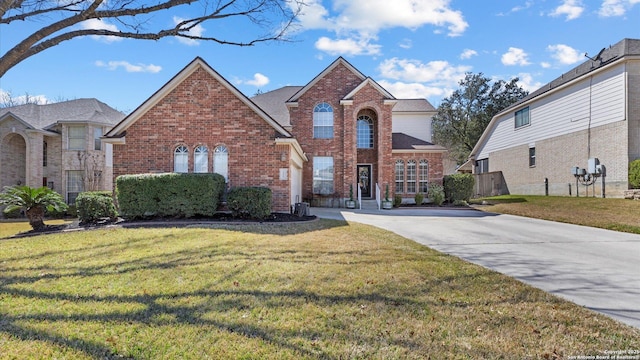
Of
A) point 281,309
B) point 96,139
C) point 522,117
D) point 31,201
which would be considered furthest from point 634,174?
point 96,139

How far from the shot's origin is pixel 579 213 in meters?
13.3

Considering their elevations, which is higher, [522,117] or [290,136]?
Result: [522,117]

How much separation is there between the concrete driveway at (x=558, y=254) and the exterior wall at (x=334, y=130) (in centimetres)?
815

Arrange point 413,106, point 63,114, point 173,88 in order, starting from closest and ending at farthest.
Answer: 1. point 173,88
2. point 63,114
3. point 413,106

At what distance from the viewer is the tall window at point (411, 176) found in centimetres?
2008

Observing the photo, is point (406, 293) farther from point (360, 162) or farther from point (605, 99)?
point (605, 99)

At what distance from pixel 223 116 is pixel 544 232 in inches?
468

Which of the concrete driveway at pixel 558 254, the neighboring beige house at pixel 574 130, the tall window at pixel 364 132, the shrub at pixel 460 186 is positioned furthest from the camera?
the tall window at pixel 364 132

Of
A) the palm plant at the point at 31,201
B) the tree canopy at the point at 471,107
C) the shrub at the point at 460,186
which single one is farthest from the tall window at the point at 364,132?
the tree canopy at the point at 471,107

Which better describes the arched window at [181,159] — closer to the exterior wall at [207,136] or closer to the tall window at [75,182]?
the exterior wall at [207,136]

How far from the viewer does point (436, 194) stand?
62.0 ft

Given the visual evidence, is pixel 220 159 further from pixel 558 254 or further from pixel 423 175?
pixel 423 175

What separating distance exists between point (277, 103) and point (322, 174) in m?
7.34

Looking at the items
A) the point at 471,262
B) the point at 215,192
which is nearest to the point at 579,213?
the point at 471,262
